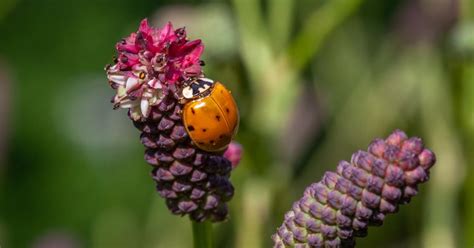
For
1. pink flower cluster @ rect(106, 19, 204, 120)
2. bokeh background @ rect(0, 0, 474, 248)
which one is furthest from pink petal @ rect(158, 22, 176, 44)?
bokeh background @ rect(0, 0, 474, 248)

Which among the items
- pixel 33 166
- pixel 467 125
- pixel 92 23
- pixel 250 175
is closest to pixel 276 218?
pixel 250 175

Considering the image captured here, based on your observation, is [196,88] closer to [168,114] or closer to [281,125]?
[168,114]

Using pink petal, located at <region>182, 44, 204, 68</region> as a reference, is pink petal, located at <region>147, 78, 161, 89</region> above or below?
below

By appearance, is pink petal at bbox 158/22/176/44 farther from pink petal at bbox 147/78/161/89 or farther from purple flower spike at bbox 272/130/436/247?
purple flower spike at bbox 272/130/436/247

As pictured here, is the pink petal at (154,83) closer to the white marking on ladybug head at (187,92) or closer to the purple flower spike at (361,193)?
the white marking on ladybug head at (187,92)

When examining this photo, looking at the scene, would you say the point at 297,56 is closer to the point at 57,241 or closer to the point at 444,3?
the point at 444,3
